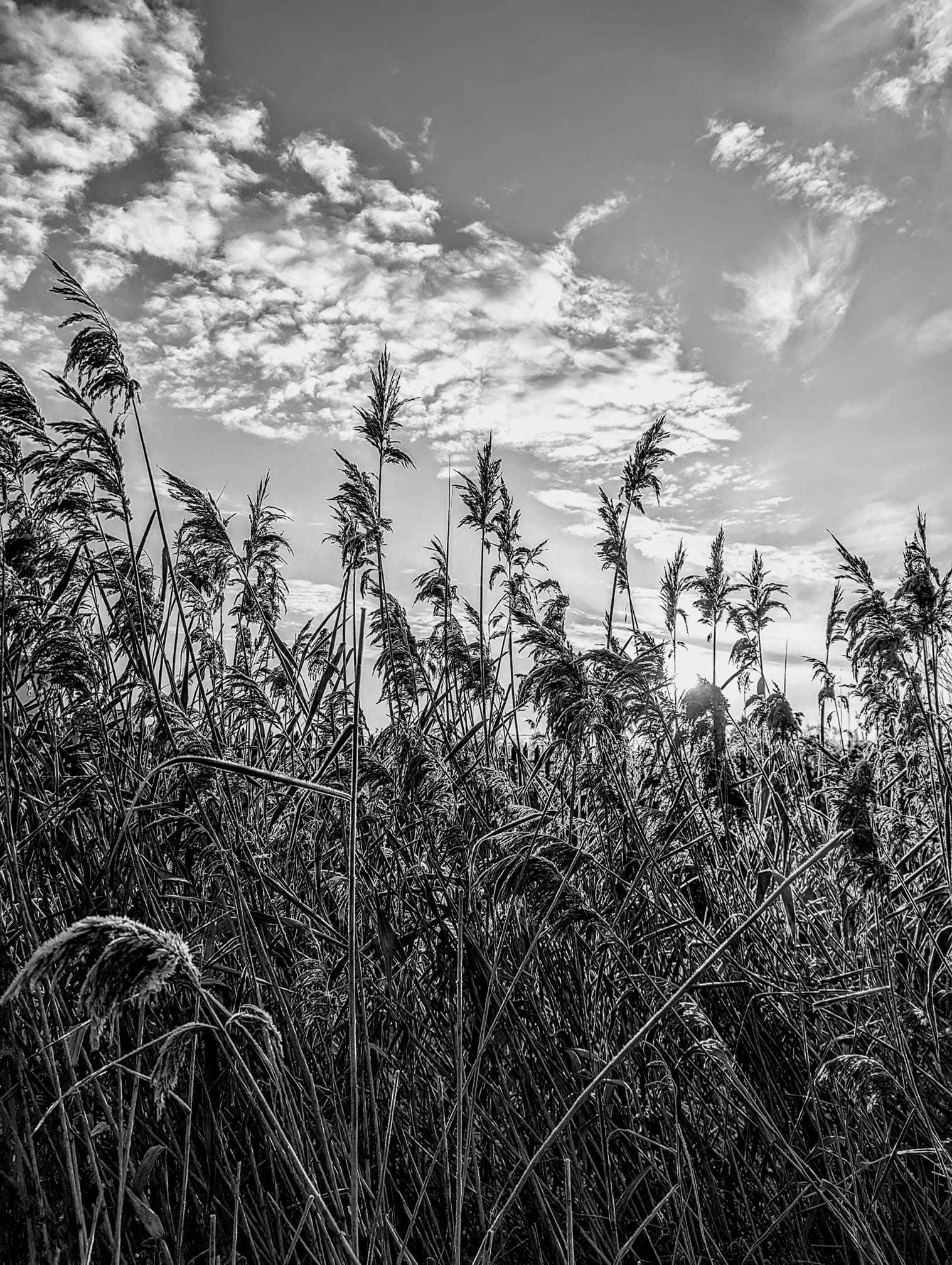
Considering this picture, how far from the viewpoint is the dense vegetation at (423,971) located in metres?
2.05

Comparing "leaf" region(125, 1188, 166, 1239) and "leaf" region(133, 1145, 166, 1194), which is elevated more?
"leaf" region(133, 1145, 166, 1194)

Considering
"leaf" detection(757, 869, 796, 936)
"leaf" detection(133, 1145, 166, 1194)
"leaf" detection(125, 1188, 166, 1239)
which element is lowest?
"leaf" detection(125, 1188, 166, 1239)

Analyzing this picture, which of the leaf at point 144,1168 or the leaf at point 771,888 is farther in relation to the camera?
the leaf at point 771,888

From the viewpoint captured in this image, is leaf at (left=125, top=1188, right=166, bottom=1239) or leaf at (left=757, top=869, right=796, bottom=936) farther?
leaf at (left=757, top=869, right=796, bottom=936)

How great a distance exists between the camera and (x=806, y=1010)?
280 centimetres

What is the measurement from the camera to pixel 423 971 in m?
2.97

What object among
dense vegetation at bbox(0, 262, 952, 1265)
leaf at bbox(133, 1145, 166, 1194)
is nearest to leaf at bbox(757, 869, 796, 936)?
dense vegetation at bbox(0, 262, 952, 1265)

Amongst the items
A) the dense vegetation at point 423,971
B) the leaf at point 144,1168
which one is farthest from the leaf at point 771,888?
the leaf at point 144,1168

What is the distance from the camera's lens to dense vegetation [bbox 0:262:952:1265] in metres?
2.05

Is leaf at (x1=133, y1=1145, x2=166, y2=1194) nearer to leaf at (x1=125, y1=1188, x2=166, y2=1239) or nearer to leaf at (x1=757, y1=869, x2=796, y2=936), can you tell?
leaf at (x1=125, y1=1188, x2=166, y2=1239)

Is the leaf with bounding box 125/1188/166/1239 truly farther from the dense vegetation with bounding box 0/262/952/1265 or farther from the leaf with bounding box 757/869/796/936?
the leaf with bounding box 757/869/796/936

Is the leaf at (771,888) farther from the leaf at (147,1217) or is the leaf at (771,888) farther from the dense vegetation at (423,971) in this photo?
the leaf at (147,1217)

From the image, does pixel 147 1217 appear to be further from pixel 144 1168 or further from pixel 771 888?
pixel 771 888

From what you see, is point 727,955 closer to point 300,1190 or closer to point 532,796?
point 532,796
